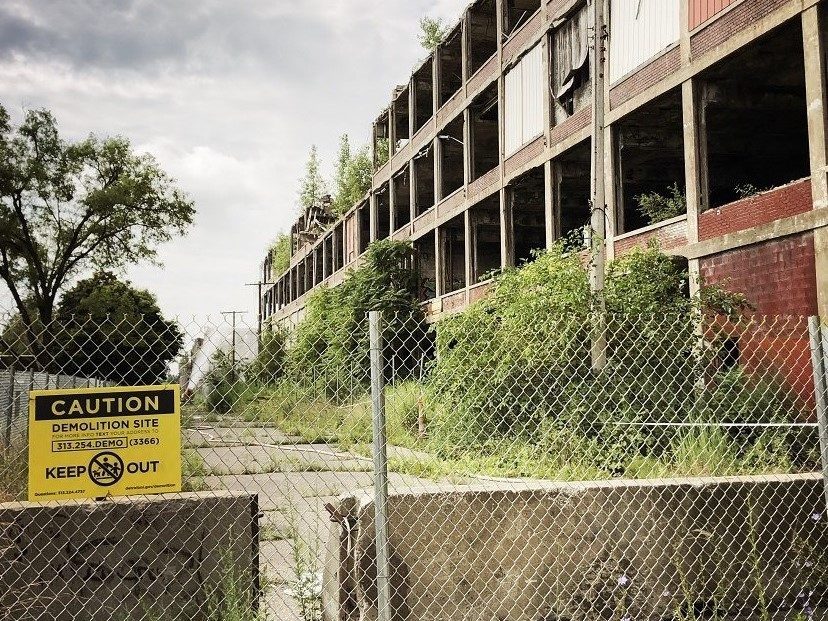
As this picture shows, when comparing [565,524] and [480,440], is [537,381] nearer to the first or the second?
[480,440]

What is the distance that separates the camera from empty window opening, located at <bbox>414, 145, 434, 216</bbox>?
93.7 ft

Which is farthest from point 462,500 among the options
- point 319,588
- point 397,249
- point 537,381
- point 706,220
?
point 397,249

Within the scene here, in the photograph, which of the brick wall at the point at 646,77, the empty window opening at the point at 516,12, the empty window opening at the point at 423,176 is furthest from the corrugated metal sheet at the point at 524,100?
the empty window opening at the point at 423,176

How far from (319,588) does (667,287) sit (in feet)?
37.2

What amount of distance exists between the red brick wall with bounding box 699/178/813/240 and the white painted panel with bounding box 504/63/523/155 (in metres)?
8.65

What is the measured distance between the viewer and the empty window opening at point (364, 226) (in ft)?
115

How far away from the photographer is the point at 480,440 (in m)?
9.94

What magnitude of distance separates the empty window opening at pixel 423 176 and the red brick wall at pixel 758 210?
1601 centimetres

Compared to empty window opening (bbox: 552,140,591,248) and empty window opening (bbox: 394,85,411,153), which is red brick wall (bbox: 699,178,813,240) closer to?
empty window opening (bbox: 552,140,591,248)

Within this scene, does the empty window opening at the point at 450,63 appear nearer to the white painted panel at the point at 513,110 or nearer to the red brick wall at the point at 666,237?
the white painted panel at the point at 513,110

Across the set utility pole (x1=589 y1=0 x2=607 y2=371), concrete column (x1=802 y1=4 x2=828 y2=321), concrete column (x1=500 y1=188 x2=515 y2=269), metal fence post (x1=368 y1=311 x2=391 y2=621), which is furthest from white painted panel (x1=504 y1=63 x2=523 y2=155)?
metal fence post (x1=368 y1=311 x2=391 y2=621)

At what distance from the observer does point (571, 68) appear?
1820 cm

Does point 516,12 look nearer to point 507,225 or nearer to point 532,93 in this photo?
point 532,93

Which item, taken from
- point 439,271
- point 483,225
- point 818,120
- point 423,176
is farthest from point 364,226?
point 818,120
